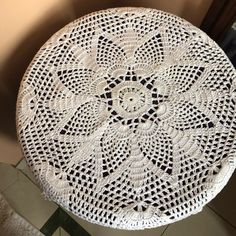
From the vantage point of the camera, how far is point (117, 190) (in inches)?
24.0

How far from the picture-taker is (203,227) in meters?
1.11

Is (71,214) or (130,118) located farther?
(71,214)

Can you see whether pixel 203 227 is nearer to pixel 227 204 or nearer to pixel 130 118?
pixel 227 204

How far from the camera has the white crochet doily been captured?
607mm

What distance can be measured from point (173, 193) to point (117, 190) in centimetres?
9

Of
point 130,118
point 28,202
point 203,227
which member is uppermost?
point 130,118

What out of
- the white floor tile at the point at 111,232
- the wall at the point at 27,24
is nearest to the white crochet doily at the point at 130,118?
the wall at the point at 27,24

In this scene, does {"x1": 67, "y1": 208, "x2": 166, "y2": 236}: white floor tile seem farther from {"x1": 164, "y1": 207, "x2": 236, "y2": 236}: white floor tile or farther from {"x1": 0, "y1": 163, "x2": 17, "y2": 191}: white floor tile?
{"x1": 0, "y1": 163, "x2": 17, "y2": 191}: white floor tile

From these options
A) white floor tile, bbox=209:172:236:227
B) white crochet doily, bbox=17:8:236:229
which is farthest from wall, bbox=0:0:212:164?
white floor tile, bbox=209:172:236:227

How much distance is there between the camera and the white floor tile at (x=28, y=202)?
1097 millimetres

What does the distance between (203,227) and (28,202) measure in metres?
0.51

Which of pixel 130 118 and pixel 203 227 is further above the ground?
pixel 130 118

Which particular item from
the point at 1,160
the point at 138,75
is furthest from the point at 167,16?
the point at 1,160

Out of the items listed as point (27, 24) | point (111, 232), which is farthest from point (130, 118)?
point (111, 232)
